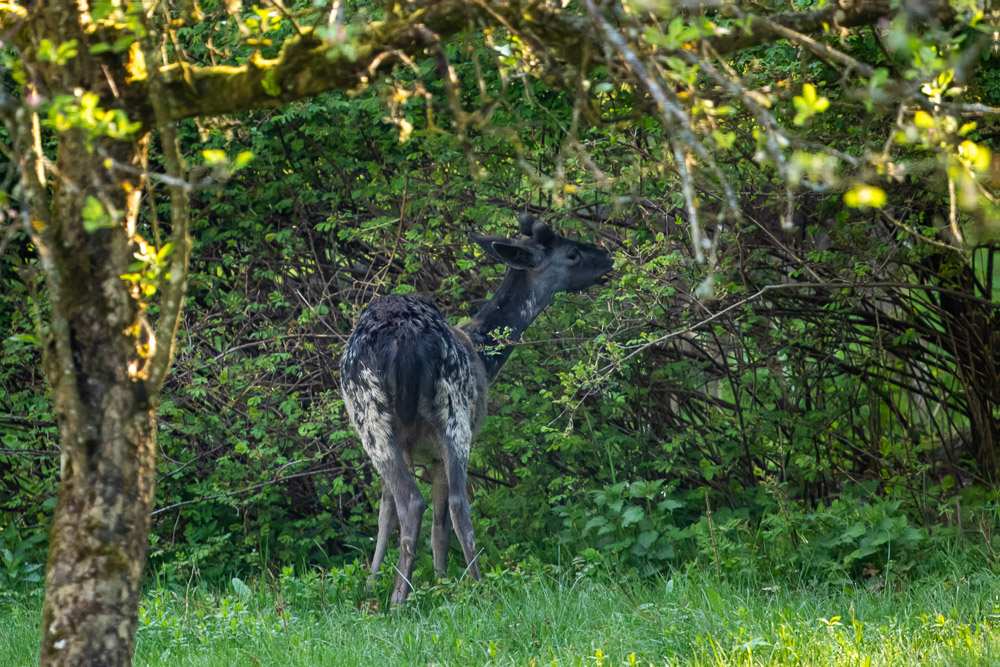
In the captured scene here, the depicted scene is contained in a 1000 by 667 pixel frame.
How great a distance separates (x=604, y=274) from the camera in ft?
25.3

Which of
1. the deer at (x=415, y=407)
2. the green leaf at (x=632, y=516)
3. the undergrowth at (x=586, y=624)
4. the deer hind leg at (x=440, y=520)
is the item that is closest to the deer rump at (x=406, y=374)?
the deer at (x=415, y=407)

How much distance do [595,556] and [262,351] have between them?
3.37 metres

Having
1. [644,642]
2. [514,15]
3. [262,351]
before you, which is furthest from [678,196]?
[262,351]

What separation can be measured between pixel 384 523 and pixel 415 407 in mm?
999

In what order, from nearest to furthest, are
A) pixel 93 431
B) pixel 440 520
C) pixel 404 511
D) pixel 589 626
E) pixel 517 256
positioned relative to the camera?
pixel 93 431, pixel 589 626, pixel 404 511, pixel 440 520, pixel 517 256

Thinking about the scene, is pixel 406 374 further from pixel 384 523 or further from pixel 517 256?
pixel 517 256

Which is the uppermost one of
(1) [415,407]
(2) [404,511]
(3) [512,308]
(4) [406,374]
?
(4) [406,374]

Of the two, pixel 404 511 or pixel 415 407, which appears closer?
pixel 404 511

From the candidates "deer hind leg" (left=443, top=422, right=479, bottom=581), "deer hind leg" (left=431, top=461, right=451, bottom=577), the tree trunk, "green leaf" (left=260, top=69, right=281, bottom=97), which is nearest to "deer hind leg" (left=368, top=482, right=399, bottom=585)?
"deer hind leg" (left=431, top=461, right=451, bottom=577)

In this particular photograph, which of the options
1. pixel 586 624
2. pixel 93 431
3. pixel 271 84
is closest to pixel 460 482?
pixel 586 624

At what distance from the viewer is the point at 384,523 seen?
7230 millimetres

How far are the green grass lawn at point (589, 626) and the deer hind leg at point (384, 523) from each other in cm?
65

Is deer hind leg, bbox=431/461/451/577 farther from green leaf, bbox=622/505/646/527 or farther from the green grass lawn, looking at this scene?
green leaf, bbox=622/505/646/527

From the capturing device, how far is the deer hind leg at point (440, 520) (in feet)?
23.3
